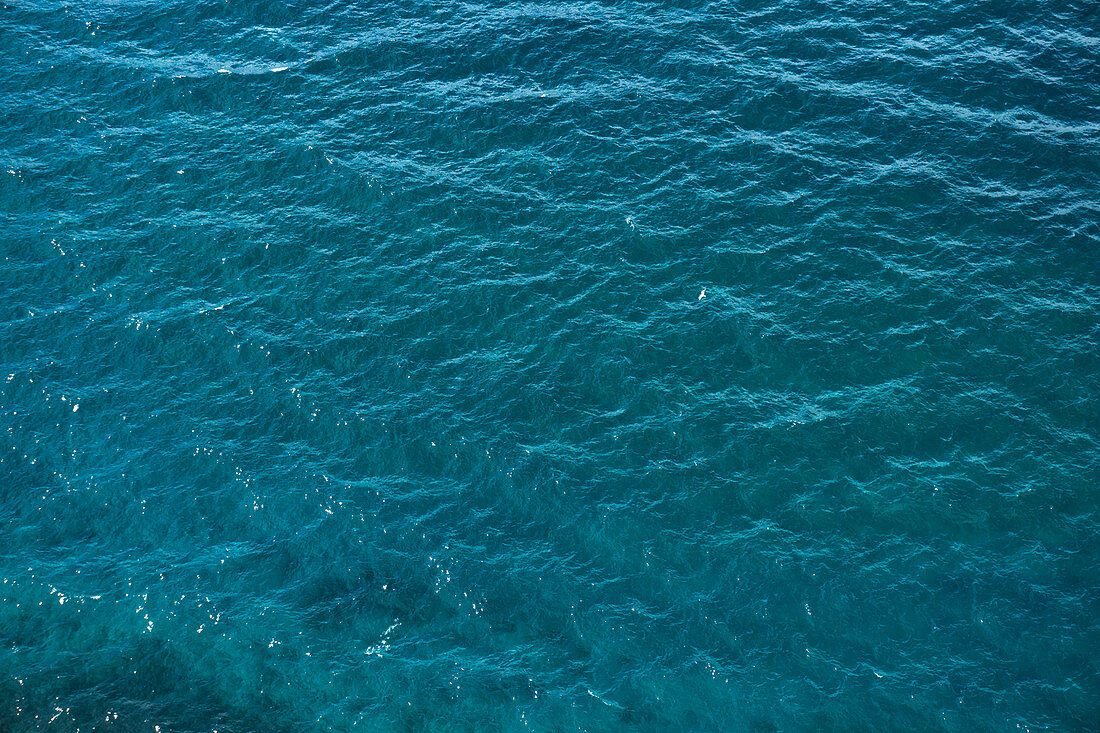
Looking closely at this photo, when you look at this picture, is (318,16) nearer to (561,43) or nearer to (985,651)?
(561,43)

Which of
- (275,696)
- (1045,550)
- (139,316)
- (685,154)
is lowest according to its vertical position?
(275,696)

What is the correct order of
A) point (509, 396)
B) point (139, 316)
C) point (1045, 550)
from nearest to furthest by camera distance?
point (1045, 550) → point (509, 396) → point (139, 316)

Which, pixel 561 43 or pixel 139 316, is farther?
pixel 561 43

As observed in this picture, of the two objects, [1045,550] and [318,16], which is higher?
[318,16]

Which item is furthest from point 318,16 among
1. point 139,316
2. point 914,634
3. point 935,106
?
point 914,634

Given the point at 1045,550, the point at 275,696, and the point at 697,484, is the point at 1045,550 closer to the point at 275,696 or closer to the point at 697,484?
the point at 697,484

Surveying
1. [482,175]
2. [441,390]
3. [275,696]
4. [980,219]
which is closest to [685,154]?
[482,175]

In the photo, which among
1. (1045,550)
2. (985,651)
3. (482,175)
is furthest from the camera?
(482,175)
